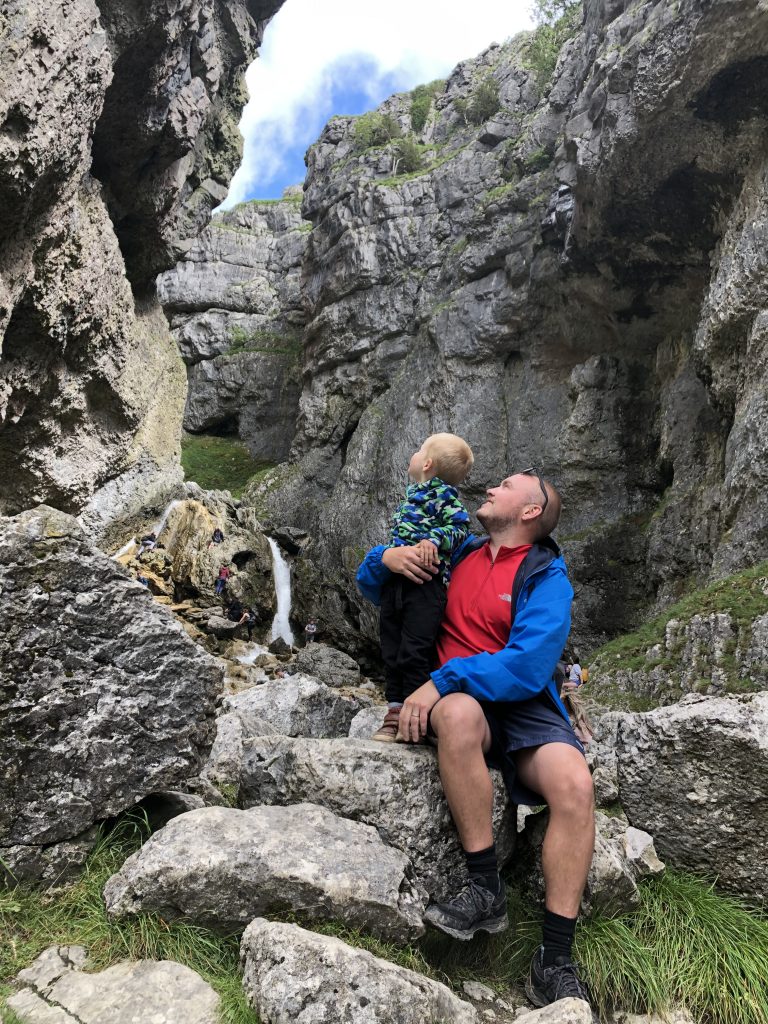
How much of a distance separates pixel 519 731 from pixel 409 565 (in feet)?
3.36

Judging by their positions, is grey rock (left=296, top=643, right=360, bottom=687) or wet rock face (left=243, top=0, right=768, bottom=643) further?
grey rock (left=296, top=643, right=360, bottom=687)

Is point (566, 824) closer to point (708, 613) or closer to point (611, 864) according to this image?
point (611, 864)

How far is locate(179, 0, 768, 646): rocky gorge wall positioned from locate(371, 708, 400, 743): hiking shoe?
971cm

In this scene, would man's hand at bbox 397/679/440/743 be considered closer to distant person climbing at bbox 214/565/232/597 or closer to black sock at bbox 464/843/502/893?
black sock at bbox 464/843/502/893

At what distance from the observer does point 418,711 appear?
3.32m

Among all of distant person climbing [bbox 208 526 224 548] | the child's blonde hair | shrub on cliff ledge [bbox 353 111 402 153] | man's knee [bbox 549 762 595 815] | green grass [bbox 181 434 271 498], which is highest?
shrub on cliff ledge [bbox 353 111 402 153]

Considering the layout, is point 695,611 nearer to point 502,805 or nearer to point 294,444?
point 502,805

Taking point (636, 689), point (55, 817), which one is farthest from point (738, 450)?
point (55, 817)

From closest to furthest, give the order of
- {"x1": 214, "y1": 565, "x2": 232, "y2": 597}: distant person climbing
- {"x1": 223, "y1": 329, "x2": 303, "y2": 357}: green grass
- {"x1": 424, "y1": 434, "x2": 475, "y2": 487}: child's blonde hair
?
{"x1": 424, "y1": 434, "x2": 475, "y2": 487}: child's blonde hair, {"x1": 214, "y1": 565, "x2": 232, "y2": 597}: distant person climbing, {"x1": 223, "y1": 329, "x2": 303, "y2": 357}: green grass

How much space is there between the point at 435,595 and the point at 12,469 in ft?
43.2

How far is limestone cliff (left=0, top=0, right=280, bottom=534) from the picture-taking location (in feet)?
31.6

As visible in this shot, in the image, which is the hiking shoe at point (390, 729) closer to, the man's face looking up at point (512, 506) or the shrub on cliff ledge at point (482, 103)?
the man's face looking up at point (512, 506)

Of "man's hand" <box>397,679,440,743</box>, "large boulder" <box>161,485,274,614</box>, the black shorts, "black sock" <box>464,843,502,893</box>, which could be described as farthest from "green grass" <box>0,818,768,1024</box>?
"large boulder" <box>161,485,274,614</box>

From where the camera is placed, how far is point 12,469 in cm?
1391
